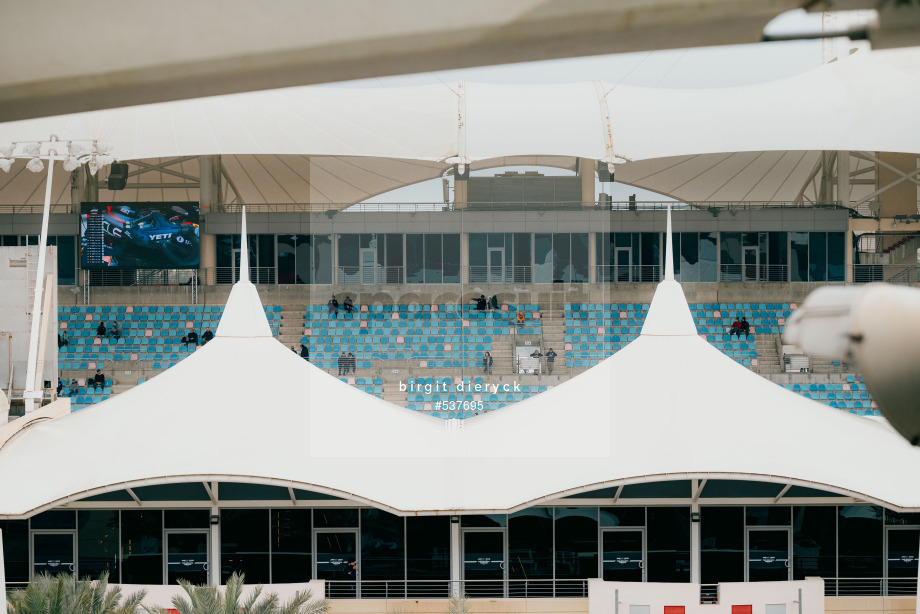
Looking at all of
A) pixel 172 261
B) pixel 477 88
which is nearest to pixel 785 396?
pixel 477 88

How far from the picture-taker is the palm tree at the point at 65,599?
10.6 m

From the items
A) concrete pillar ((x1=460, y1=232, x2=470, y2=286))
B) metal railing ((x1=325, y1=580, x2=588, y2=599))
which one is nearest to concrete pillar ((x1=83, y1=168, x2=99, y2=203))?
concrete pillar ((x1=460, y1=232, x2=470, y2=286))

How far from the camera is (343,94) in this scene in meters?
31.2

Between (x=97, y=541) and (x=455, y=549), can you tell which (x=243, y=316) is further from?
(x=455, y=549)

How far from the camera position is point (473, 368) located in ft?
89.3

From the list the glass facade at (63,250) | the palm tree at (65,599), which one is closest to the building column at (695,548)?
the palm tree at (65,599)

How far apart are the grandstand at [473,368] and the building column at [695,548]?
0.06m

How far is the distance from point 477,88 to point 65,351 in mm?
15965

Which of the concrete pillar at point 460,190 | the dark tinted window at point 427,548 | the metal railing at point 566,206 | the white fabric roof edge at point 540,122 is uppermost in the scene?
the white fabric roof edge at point 540,122

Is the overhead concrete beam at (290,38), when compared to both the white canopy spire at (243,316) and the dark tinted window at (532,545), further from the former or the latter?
the dark tinted window at (532,545)

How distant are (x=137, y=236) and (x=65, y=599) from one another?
21.4 meters

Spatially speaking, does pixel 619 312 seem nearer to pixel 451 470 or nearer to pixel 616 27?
pixel 451 470

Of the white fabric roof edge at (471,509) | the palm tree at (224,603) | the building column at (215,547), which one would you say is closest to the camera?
the palm tree at (224,603)

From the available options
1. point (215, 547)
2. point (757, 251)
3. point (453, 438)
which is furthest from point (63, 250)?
point (757, 251)
